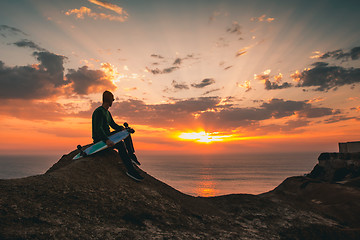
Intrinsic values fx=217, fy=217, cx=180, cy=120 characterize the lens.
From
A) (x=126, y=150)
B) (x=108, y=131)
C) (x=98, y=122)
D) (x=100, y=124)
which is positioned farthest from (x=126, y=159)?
(x=98, y=122)

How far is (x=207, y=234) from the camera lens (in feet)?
25.3

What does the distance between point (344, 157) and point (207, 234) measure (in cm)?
2376

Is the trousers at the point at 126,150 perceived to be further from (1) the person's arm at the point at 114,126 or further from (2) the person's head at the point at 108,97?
(2) the person's head at the point at 108,97

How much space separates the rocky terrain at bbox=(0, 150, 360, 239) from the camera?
5832 mm

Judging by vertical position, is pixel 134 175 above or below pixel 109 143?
below

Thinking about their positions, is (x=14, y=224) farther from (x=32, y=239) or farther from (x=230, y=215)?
(x=230, y=215)

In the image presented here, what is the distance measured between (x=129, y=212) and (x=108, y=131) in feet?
12.5

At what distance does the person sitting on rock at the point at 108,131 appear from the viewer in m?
9.21

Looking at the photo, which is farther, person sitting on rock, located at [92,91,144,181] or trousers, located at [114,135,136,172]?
trousers, located at [114,135,136,172]

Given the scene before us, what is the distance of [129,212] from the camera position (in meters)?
7.49

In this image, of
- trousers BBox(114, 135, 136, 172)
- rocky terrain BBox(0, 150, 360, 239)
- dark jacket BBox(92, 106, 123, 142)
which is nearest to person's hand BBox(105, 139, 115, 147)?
dark jacket BBox(92, 106, 123, 142)

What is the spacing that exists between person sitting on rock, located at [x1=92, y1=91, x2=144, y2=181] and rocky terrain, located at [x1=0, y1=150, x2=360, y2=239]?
51cm

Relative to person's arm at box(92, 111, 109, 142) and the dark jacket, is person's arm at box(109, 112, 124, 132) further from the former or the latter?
person's arm at box(92, 111, 109, 142)

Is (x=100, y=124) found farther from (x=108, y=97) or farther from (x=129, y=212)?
(x=129, y=212)
